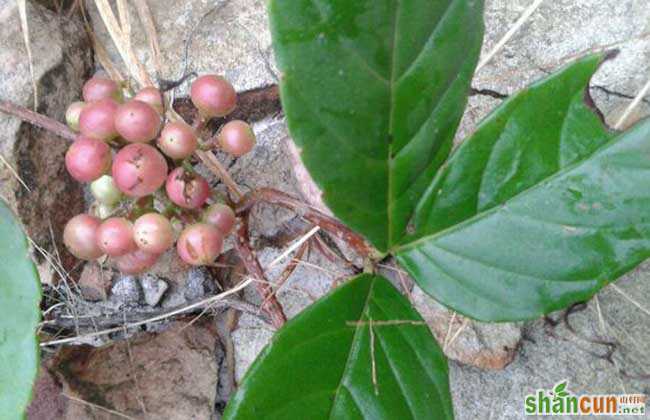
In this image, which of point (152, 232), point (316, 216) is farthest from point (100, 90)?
point (316, 216)

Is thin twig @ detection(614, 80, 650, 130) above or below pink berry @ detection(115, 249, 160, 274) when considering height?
above

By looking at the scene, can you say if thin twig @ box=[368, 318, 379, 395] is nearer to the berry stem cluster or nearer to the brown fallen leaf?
the berry stem cluster

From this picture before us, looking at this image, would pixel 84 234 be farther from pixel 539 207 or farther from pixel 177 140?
pixel 539 207

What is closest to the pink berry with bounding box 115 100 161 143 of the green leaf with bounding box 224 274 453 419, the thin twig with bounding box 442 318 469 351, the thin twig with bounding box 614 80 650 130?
the green leaf with bounding box 224 274 453 419

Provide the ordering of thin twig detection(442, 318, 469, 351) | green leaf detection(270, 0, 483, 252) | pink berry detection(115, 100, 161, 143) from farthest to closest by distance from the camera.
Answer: thin twig detection(442, 318, 469, 351), pink berry detection(115, 100, 161, 143), green leaf detection(270, 0, 483, 252)

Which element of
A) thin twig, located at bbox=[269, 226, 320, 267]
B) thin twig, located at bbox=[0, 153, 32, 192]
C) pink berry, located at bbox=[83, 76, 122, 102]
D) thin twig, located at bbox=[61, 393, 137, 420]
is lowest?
thin twig, located at bbox=[61, 393, 137, 420]

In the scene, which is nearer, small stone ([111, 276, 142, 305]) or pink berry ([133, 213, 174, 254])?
pink berry ([133, 213, 174, 254])

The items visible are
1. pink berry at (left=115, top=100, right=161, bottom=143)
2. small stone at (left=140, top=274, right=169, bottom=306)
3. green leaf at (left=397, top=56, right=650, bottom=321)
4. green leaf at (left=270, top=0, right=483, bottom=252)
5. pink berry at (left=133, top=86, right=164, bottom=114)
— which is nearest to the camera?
green leaf at (left=270, top=0, right=483, bottom=252)
